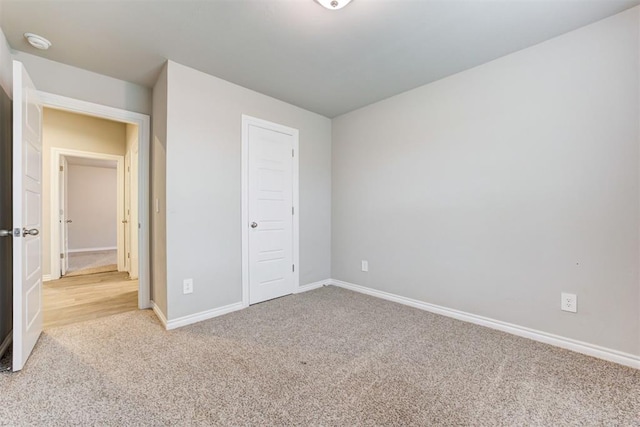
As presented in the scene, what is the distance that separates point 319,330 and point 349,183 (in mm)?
1962

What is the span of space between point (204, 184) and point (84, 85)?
143 cm

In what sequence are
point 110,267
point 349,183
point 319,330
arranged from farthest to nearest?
point 110,267 < point 349,183 < point 319,330

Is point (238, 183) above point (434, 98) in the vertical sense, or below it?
below

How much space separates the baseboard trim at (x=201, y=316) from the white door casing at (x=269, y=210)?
13 centimetres

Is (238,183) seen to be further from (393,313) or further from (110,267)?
(110,267)

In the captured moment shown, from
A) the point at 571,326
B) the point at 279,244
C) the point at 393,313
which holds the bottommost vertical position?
the point at 393,313

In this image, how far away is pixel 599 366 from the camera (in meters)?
1.81

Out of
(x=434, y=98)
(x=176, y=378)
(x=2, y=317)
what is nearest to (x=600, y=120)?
(x=434, y=98)

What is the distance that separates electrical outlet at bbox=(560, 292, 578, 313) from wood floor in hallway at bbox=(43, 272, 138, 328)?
3.93 metres

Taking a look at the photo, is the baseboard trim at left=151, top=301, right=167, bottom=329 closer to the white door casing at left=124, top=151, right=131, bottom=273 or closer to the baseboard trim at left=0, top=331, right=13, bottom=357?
the baseboard trim at left=0, top=331, right=13, bottom=357

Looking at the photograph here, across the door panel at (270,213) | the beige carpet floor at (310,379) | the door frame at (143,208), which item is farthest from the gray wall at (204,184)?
the door frame at (143,208)

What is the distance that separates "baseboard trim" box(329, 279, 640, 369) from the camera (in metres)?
1.84

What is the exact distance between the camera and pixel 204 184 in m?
2.66

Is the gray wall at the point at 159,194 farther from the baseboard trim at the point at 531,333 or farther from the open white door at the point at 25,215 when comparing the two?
the baseboard trim at the point at 531,333
